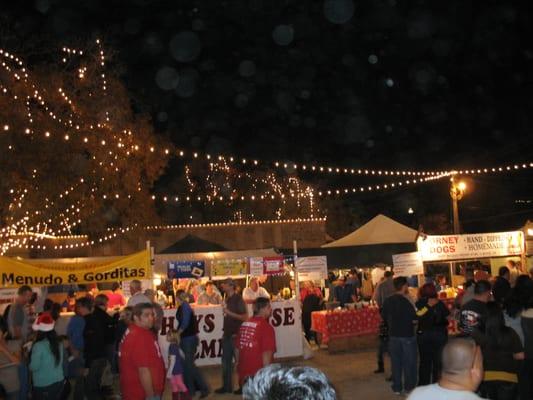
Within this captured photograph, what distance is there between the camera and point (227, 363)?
1063 cm

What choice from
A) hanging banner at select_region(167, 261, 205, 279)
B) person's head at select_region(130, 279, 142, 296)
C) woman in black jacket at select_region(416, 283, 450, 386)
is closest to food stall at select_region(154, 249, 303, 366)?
hanging banner at select_region(167, 261, 205, 279)

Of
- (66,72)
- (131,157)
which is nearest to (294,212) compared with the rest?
(131,157)

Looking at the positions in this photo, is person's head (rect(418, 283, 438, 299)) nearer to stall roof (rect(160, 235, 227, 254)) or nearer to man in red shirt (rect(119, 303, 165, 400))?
man in red shirt (rect(119, 303, 165, 400))

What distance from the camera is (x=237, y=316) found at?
1095 cm

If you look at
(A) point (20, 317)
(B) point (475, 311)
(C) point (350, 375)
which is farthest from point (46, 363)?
(C) point (350, 375)

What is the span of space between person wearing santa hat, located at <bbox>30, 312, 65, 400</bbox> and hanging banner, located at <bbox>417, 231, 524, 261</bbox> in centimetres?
1015

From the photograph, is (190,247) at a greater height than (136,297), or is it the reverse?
(190,247)

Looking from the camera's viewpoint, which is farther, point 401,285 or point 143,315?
point 401,285

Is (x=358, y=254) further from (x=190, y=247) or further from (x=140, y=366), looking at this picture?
(x=140, y=366)

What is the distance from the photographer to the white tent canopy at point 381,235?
16.7m

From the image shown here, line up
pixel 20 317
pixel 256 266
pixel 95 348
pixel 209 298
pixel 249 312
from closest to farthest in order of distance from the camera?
pixel 95 348, pixel 20 317, pixel 249 312, pixel 256 266, pixel 209 298

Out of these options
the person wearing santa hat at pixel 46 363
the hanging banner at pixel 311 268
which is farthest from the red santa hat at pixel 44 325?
the hanging banner at pixel 311 268

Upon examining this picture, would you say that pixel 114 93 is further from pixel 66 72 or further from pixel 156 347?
pixel 156 347

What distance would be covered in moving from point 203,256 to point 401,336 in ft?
28.1
